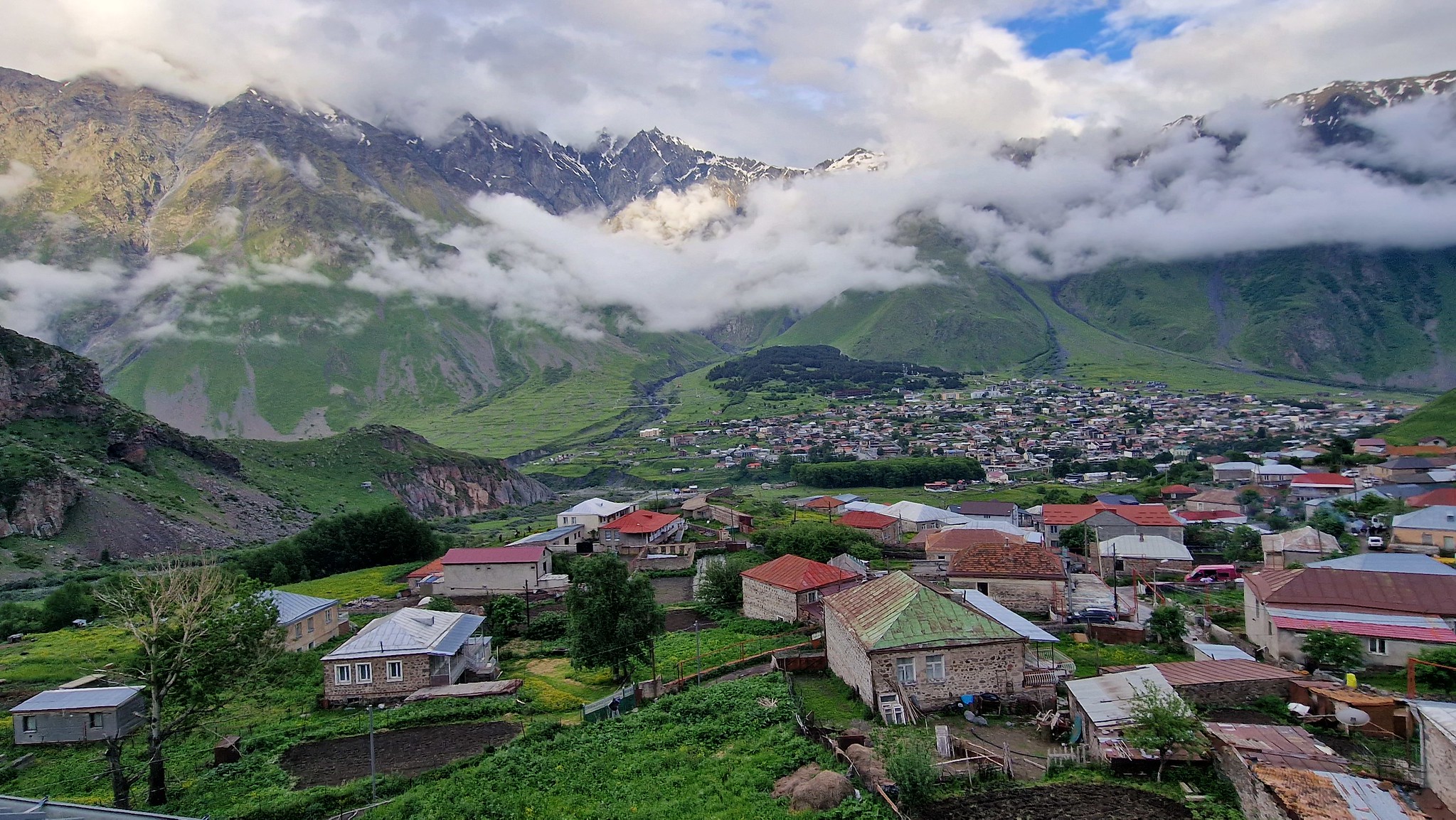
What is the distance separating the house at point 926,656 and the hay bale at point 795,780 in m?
4.57

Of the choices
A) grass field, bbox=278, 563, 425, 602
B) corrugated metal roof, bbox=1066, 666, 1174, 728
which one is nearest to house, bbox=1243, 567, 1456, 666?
corrugated metal roof, bbox=1066, 666, 1174, 728

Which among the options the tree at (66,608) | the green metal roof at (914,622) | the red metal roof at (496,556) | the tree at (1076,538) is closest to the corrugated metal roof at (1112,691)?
the green metal roof at (914,622)

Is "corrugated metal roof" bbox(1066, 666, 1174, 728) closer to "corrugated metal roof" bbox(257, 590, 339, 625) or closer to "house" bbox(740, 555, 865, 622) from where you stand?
"house" bbox(740, 555, 865, 622)

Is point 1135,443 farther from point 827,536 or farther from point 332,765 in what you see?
point 332,765

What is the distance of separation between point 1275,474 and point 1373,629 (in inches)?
2304

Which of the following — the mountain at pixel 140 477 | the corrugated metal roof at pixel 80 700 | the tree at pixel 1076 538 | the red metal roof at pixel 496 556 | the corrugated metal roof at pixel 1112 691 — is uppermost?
the mountain at pixel 140 477

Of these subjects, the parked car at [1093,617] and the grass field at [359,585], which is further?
the grass field at [359,585]

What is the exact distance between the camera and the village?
14.7 metres

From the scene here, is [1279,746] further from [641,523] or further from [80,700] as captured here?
[641,523]

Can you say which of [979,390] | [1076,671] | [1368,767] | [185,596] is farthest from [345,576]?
[979,390]

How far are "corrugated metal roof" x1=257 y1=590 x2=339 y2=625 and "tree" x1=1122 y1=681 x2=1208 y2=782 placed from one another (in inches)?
1189

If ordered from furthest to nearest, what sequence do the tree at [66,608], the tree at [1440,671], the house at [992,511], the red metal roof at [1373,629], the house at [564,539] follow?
the house at [992,511]
the house at [564,539]
the tree at [66,608]
the red metal roof at [1373,629]
the tree at [1440,671]

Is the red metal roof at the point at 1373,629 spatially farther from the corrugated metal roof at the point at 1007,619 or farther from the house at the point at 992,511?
the house at the point at 992,511

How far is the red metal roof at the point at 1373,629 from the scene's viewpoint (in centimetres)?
2319
